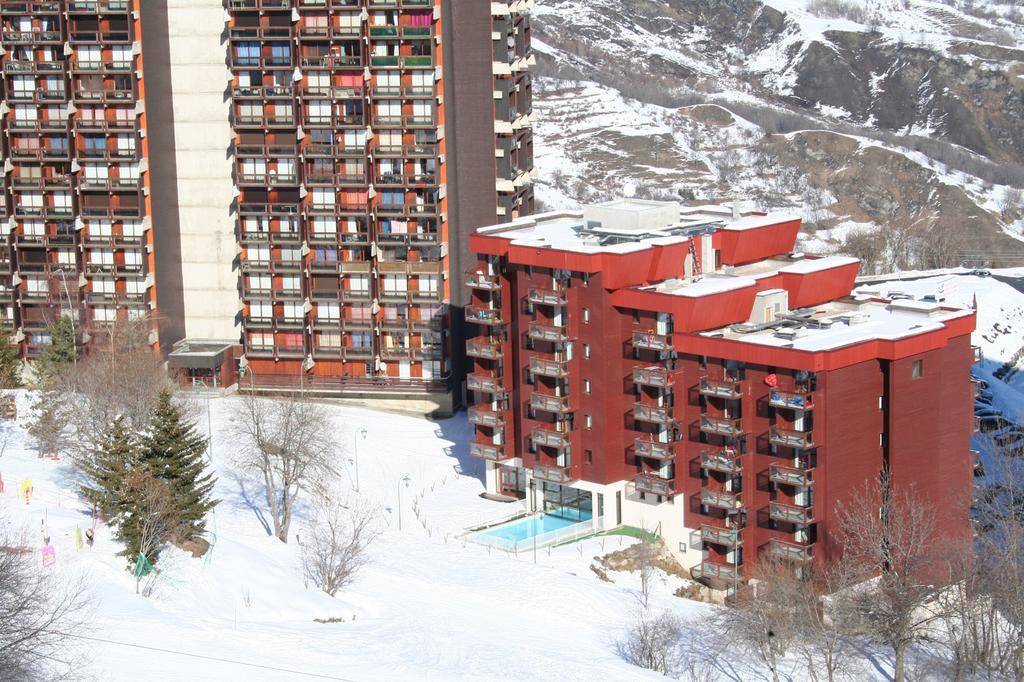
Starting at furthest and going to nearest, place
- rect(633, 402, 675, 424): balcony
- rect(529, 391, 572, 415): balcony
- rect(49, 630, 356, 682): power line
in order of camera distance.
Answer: rect(529, 391, 572, 415): balcony → rect(633, 402, 675, 424): balcony → rect(49, 630, 356, 682): power line

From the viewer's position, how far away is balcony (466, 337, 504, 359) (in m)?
114

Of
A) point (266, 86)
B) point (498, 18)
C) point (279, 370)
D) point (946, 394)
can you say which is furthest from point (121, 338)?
point (946, 394)

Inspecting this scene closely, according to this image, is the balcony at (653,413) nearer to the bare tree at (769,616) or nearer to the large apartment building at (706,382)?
the large apartment building at (706,382)

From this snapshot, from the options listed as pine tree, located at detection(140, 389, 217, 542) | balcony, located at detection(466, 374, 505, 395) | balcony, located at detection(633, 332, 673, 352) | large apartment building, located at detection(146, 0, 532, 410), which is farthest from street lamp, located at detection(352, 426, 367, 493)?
pine tree, located at detection(140, 389, 217, 542)

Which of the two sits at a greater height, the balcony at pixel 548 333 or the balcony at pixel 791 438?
the balcony at pixel 548 333

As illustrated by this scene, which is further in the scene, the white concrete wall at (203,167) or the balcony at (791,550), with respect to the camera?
the white concrete wall at (203,167)

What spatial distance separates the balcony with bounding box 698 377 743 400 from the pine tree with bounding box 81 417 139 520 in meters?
30.6

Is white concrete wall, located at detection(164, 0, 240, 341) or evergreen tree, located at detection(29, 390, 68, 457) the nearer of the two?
evergreen tree, located at detection(29, 390, 68, 457)

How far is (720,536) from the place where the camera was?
3932 inches

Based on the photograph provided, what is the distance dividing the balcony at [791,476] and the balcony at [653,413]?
9.43m

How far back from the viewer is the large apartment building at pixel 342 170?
5094 inches

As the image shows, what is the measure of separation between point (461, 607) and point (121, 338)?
141ft

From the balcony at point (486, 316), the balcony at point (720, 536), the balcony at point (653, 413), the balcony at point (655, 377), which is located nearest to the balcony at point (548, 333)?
the balcony at point (486, 316)

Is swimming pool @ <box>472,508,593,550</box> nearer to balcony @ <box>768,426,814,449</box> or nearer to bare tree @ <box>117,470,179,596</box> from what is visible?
balcony @ <box>768,426,814,449</box>
